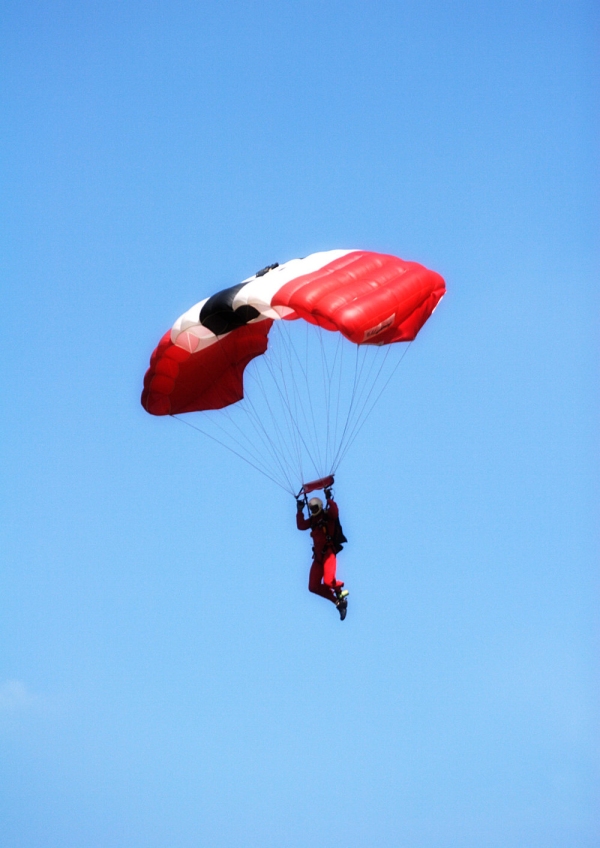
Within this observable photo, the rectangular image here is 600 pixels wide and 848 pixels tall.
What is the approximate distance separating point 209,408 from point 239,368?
0.84m

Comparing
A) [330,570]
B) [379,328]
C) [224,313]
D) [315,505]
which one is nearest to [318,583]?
[330,570]

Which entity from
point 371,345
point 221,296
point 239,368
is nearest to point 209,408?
point 239,368

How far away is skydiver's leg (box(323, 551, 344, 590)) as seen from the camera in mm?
22672

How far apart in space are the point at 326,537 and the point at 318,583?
74 centimetres

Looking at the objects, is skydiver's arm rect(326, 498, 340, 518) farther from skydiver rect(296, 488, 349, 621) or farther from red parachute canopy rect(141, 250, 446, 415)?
red parachute canopy rect(141, 250, 446, 415)

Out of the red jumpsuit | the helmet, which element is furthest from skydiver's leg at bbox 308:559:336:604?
the helmet

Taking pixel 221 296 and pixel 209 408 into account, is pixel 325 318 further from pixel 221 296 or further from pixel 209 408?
pixel 209 408

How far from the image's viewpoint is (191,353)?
23.9 metres

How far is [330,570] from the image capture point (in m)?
22.7

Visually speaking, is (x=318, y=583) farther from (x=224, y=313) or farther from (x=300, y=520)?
(x=224, y=313)

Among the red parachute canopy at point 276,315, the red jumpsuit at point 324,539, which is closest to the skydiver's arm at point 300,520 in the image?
the red jumpsuit at point 324,539

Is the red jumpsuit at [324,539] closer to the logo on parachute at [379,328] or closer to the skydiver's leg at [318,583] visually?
the skydiver's leg at [318,583]

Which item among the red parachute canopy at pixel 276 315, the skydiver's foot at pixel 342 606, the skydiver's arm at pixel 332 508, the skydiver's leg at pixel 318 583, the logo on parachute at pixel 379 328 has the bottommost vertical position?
the skydiver's foot at pixel 342 606

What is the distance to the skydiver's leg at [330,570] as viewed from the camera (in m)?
22.7
